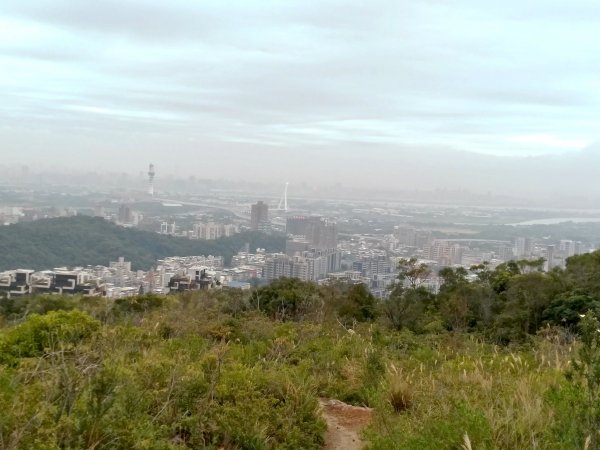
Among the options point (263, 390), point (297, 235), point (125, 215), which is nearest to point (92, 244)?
point (125, 215)

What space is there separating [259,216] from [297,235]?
790 cm

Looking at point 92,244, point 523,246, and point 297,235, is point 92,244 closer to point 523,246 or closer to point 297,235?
point 297,235

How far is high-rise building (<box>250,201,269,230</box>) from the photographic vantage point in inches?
1907

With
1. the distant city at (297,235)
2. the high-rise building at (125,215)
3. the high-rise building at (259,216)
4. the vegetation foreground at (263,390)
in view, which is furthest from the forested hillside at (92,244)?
the vegetation foreground at (263,390)

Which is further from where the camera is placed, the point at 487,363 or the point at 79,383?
the point at 487,363

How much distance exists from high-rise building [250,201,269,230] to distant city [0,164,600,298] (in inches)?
4.2

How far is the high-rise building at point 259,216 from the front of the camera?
4845cm

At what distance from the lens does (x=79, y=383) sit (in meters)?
3.86

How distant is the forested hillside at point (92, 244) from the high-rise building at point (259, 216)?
2051 mm

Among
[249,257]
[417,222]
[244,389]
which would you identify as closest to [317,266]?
[249,257]

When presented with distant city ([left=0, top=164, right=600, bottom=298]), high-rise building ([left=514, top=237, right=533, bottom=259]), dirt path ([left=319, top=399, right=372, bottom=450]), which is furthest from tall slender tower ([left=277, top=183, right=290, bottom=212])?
dirt path ([left=319, top=399, right=372, bottom=450])

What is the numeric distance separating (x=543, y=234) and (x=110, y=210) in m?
36.9

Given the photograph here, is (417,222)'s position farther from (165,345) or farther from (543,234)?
(165,345)

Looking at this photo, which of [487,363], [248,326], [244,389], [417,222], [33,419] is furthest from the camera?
[417,222]
